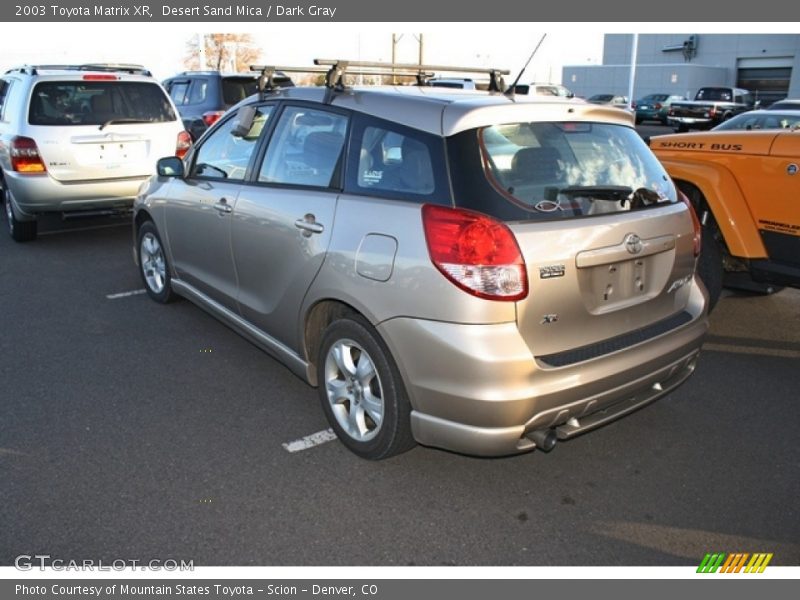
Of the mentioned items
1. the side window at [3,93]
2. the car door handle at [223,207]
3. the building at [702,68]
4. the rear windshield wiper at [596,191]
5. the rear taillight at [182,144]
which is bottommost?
the car door handle at [223,207]

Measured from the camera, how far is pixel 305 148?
3.81 metres

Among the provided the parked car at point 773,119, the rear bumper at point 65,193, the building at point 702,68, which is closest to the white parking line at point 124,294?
the rear bumper at point 65,193

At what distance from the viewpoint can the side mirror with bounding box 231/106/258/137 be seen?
4.35 meters

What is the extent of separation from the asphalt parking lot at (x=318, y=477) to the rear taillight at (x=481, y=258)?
1.07 meters

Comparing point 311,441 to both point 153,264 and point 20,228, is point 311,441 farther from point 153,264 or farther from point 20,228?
point 20,228

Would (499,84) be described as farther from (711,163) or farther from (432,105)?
(711,163)

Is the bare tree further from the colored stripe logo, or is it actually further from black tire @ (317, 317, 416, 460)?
the colored stripe logo

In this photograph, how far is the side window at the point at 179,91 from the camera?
12773mm

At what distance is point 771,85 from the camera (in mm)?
55156

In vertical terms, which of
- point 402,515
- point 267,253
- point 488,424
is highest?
point 267,253

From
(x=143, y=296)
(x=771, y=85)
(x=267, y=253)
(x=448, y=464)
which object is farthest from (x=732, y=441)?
(x=771, y=85)

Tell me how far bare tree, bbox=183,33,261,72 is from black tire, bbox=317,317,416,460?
1766 inches

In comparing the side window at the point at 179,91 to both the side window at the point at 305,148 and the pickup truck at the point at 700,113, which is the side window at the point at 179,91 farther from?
the pickup truck at the point at 700,113

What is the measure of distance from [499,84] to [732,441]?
246cm
